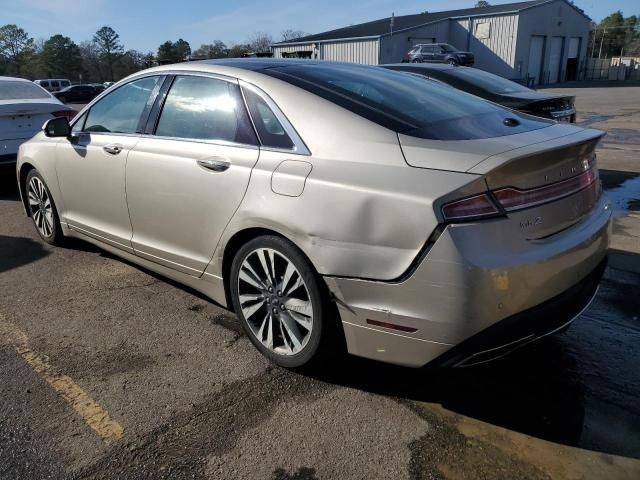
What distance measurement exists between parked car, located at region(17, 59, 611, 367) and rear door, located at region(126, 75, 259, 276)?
12 mm

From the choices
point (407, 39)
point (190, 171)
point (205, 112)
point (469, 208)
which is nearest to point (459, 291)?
point (469, 208)

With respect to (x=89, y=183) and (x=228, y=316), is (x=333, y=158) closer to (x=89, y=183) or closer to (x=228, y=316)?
(x=228, y=316)

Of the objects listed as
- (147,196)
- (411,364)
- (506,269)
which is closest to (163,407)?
(411,364)

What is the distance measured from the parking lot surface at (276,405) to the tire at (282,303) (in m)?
0.17

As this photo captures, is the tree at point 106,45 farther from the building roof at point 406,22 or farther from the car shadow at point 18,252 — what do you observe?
the car shadow at point 18,252

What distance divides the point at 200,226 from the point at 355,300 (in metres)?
1.20

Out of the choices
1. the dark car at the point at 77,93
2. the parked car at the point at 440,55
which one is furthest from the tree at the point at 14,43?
the parked car at the point at 440,55

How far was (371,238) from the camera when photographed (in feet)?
7.94

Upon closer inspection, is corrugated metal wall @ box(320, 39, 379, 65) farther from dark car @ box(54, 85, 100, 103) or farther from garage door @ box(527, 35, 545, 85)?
dark car @ box(54, 85, 100, 103)

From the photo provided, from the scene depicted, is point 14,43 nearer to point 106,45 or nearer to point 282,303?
point 106,45

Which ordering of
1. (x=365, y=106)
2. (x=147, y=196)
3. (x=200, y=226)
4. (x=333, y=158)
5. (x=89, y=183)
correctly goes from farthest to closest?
(x=89, y=183)
(x=147, y=196)
(x=200, y=226)
(x=365, y=106)
(x=333, y=158)

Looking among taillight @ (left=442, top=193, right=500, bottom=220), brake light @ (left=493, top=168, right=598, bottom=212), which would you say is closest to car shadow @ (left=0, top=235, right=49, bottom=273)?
taillight @ (left=442, top=193, right=500, bottom=220)

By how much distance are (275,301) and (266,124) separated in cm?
97

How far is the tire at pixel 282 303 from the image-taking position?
8.94 feet
